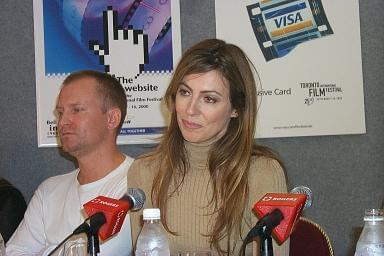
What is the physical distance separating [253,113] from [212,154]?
18cm

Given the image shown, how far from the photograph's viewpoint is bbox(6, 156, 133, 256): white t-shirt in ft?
7.08

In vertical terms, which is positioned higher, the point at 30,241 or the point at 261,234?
the point at 261,234

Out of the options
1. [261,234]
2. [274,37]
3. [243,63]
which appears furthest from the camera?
[274,37]

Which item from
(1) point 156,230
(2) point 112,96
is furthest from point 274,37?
(1) point 156,230

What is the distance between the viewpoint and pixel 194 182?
6.07ft

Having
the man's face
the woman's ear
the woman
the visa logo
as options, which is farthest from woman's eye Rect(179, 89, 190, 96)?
the visa logo

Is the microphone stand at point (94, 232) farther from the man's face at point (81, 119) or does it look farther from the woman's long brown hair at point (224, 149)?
the man's face at point (81, 119)

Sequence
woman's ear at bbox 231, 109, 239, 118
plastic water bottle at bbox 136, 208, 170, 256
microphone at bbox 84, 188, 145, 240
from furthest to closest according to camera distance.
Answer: woman's ear at bbox 231, 109, 239, 118, plastic water bottle at bbox 136, 208, 170, 256, microphone at bbox 84, 188, 145, 240

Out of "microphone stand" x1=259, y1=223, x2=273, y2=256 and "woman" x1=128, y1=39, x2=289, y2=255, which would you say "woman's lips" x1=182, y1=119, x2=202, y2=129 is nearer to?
"woman" x1=128, y1=39, x2=289, y2=255

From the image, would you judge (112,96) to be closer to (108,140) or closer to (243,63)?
(108,140)

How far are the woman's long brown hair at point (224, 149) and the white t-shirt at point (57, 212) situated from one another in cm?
33

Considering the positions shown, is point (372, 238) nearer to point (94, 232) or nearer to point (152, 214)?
point (152, 214)

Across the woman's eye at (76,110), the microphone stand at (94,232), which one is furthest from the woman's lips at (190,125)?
the woman's eye at (76,110)

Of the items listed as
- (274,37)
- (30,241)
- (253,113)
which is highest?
(274,37)
